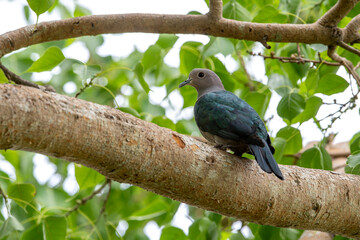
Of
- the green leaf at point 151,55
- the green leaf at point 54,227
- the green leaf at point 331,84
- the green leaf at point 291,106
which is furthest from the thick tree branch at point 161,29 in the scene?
the green leaf at point 54,227

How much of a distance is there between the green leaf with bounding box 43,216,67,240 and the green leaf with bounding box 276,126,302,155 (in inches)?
58.3

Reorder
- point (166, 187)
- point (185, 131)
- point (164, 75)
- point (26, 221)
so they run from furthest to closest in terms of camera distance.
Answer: point (164, 75) < point (185, 131) < point (26, 221) < point (166, 187)

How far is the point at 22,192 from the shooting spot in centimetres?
276

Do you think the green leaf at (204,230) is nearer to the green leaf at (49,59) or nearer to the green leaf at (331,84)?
the green leaf at (331,84)

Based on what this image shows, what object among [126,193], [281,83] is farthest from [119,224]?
[281,83]

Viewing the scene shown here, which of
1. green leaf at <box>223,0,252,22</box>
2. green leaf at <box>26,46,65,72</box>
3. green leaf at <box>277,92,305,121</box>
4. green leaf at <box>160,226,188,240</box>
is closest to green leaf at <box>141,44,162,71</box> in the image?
green leaf at <box>223,0,252,22</box>

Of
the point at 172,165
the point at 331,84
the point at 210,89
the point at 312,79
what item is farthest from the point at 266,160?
the point at 210,89

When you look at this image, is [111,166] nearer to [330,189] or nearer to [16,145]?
[16,145]

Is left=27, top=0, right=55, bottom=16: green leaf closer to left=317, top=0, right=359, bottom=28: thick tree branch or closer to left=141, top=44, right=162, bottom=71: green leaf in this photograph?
left=141, top=44, right=162, bottom=71: green leaf

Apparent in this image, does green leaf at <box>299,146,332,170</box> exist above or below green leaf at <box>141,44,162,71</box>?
below

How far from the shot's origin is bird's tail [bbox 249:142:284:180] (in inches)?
93.6

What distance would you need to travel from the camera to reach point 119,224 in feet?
16.9

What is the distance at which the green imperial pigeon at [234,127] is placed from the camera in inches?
99.6

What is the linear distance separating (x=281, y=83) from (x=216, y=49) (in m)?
0.66
